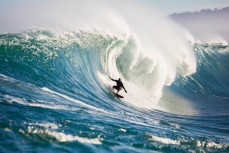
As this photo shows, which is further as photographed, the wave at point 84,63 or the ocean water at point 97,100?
the wave at point 84,63

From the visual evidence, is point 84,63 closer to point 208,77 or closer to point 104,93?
point 104,93

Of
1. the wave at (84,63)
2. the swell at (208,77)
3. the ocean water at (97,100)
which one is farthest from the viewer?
the swell at (208,77)

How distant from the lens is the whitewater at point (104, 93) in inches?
297

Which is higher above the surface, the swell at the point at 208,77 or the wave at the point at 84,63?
the swell at the point at 208,77

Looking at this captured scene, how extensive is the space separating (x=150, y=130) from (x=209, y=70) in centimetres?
2445

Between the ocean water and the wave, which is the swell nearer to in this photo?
the ocean water

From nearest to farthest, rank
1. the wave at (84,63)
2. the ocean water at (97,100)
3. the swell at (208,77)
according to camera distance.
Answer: the ocean water at (97,100) → the wave at (84,63) → the swell at (208,77)

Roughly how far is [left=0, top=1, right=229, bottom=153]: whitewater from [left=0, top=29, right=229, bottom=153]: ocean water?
30mm

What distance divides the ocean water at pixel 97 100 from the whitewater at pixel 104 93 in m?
0.03

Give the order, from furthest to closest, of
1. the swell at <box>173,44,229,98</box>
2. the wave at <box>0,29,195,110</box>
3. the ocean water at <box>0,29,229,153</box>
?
the swell at <box>173,44,229,98</box>, the wave at <box>0,29,195,110</box>, the ocean water at <box>0,29,229,153</box>

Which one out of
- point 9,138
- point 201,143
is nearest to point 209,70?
point 201,143

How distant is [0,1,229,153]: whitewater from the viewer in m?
7.55

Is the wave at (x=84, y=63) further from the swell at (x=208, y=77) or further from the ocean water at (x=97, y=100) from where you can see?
the swell at (x=208, y=77)

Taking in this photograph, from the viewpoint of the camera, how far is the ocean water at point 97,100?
7386 mm
